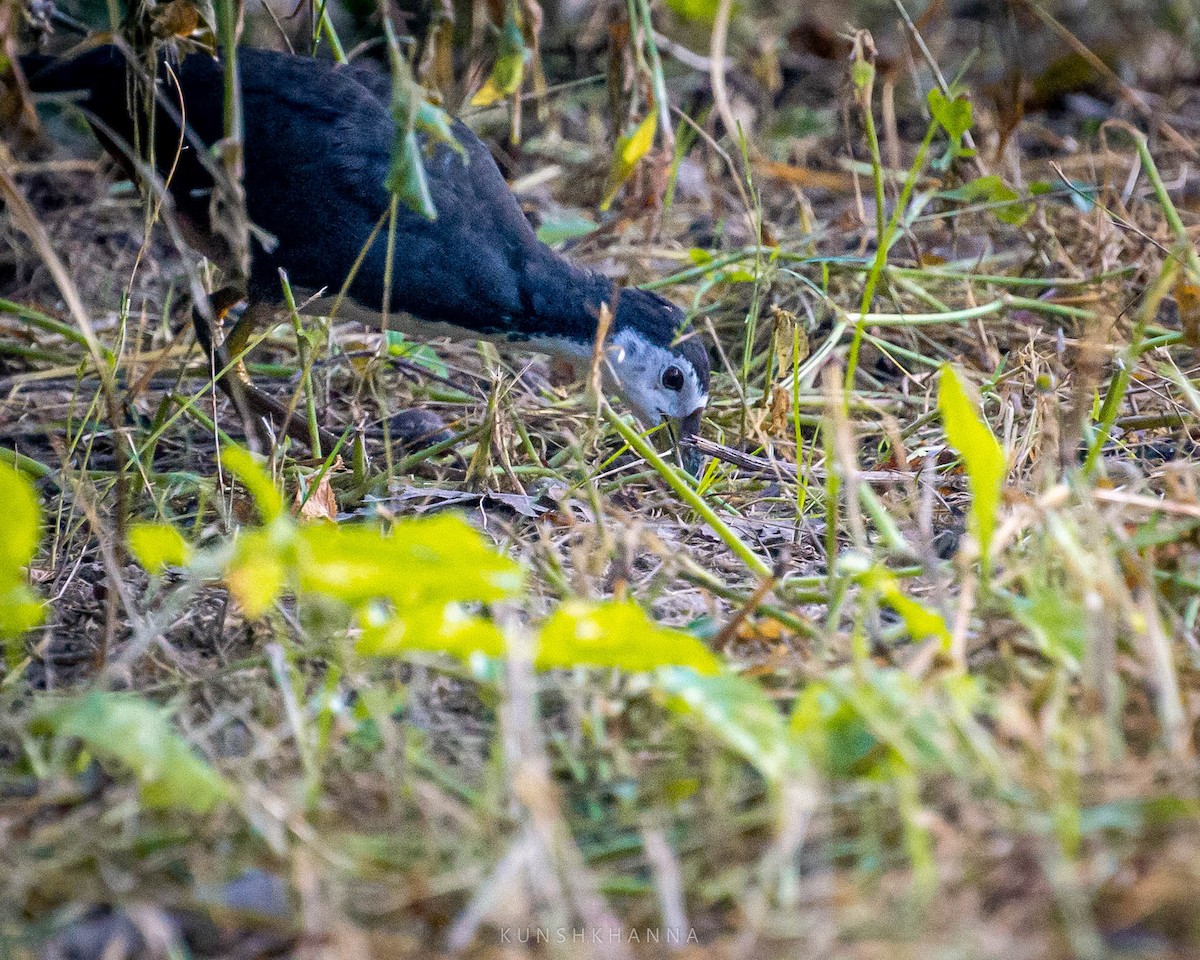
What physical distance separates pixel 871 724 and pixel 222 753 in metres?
1.03

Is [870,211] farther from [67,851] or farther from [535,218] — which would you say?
[67,851]

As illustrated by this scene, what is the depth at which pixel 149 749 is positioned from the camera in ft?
5.53

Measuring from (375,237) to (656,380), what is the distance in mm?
947

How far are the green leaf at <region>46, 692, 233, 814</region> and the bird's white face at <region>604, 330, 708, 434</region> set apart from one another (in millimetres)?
2278

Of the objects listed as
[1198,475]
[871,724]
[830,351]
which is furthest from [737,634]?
[830,351]

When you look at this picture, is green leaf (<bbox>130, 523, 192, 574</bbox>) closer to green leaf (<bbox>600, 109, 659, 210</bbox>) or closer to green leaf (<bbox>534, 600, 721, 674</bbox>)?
green leaf (<bbox>534, 600, 721, 674</bbox>)

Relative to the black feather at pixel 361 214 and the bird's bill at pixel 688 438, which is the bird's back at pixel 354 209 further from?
the bird's bill at pixel 688 438

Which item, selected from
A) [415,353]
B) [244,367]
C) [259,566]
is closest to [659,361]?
[415,353]

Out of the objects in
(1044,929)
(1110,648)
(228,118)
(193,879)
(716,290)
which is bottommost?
(716,290)

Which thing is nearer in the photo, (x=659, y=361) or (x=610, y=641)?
(x=610, y=641)

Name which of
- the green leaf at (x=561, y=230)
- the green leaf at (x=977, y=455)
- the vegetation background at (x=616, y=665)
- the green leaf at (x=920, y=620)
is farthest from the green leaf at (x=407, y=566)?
the green leaf at (x=561, y=230)

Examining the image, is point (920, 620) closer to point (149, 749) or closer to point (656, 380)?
point (149, 749)

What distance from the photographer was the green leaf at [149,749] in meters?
1.68

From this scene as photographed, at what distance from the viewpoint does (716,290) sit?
185 inches
